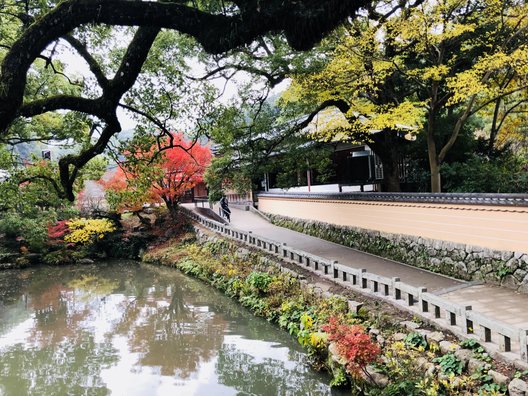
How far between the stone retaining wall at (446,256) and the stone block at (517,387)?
4650 millimetres

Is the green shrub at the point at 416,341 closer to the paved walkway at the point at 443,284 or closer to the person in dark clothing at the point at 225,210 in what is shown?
the paved walkway at the point at 443,284

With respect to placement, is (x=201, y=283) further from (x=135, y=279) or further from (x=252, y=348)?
(x=252, y=348)

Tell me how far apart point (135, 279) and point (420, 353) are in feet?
51.1

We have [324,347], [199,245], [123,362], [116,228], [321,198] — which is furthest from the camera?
[116,228]

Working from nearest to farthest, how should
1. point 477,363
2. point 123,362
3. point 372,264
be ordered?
point 477,363
point 123,362
point 372,264

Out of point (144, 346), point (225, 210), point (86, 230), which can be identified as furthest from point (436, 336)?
point (86, 230)

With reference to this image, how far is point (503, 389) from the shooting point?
5.82m

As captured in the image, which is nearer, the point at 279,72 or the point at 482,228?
the point at 482,228

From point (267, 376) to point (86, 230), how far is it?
19.1 m

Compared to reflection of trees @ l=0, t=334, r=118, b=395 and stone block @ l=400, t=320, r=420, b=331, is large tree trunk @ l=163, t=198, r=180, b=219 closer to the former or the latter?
reflection of trees @ l=0, t=334, r=118, b=395

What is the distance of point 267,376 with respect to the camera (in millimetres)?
8977

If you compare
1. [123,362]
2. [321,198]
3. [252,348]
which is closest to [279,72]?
[321,198]

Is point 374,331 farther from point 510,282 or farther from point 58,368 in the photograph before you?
point 58,368

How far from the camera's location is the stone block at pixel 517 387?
5543 millimetres
